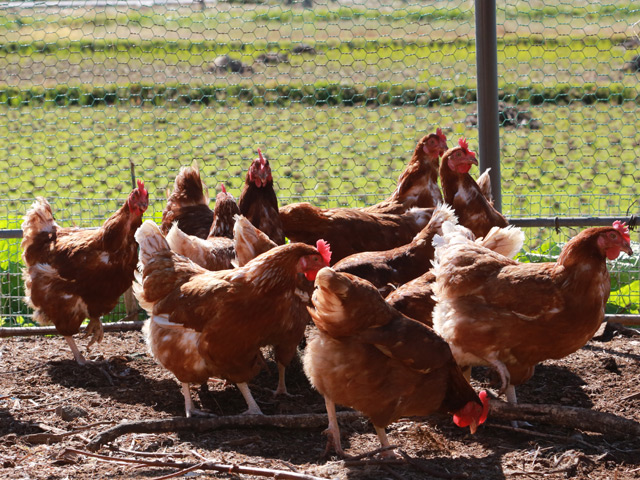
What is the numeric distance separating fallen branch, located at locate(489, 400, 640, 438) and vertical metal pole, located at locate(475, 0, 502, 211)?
1960mm

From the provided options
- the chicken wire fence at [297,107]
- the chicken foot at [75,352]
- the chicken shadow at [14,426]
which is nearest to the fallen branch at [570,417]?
the chicken shadow at [14,426]

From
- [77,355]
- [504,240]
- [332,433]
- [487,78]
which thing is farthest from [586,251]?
[77,355]

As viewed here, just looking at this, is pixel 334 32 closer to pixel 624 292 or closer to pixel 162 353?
pixel 624 292

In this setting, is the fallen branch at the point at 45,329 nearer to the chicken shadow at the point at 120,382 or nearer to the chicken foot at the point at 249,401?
the chicken shadow at the point at 120,382

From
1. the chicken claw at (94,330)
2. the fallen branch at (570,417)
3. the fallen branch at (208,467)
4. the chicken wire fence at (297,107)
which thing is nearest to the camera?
the fallen branch at (208,467)

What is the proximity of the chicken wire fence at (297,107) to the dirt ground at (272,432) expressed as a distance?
81.6 inches

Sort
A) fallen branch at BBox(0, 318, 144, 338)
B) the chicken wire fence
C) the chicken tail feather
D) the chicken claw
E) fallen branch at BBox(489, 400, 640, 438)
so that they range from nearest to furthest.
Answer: fallen branch at BBox(489, 400, 640, 438) → the chicken tail feather → the chicken claw → fallen branch at BBox(0, 318, 144, 338) → the chicken wire fence

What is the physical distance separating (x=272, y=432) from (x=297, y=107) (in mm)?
5803

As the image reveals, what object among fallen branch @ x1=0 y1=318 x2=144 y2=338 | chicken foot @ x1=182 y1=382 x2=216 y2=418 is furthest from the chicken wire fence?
chicken foot @ x1=182 y1=382 x2=216 y2=418

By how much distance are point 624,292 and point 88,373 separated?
11.8 ft

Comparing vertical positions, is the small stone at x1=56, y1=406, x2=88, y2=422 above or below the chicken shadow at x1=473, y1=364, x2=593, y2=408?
above

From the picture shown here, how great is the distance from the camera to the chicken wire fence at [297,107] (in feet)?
23.2

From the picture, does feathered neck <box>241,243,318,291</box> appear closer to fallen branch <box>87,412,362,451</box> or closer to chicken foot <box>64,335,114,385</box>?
fallen branch <box>87,412,362,451</box>

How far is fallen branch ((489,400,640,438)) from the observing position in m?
3.25
